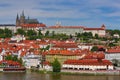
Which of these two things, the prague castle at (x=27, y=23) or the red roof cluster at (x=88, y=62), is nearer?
the red roof cluster at (x=88, y=62)

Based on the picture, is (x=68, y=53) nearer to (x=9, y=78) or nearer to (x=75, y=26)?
(x=9, y=78)

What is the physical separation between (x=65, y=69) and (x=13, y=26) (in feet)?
174

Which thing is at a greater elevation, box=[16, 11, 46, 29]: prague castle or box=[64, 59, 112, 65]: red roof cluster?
box=[16, 11, 46, 29]: prague castle

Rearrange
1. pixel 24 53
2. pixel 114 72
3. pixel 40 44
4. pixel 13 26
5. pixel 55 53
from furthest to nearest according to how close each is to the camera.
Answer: pixel 13 26 < pixel 40 44 < pixel 24 53 < pixel 55 53 < pixel 114 72

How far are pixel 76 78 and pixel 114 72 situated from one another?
16.4 ft

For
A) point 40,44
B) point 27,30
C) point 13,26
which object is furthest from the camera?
point 13,26

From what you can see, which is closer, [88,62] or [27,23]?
[88,62]

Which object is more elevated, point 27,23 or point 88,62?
point 27,23

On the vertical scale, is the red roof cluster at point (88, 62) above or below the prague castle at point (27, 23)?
below

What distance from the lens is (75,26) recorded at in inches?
3329

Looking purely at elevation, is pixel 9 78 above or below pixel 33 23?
below

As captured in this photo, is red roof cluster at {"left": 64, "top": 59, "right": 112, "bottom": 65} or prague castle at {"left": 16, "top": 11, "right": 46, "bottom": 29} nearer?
red roof cluster at {"left": 64, "top": 59, "right": 112, "bottom": 65}

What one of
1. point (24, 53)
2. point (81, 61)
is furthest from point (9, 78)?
point (24, 53)

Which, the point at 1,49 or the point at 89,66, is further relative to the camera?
the point at 1,49
